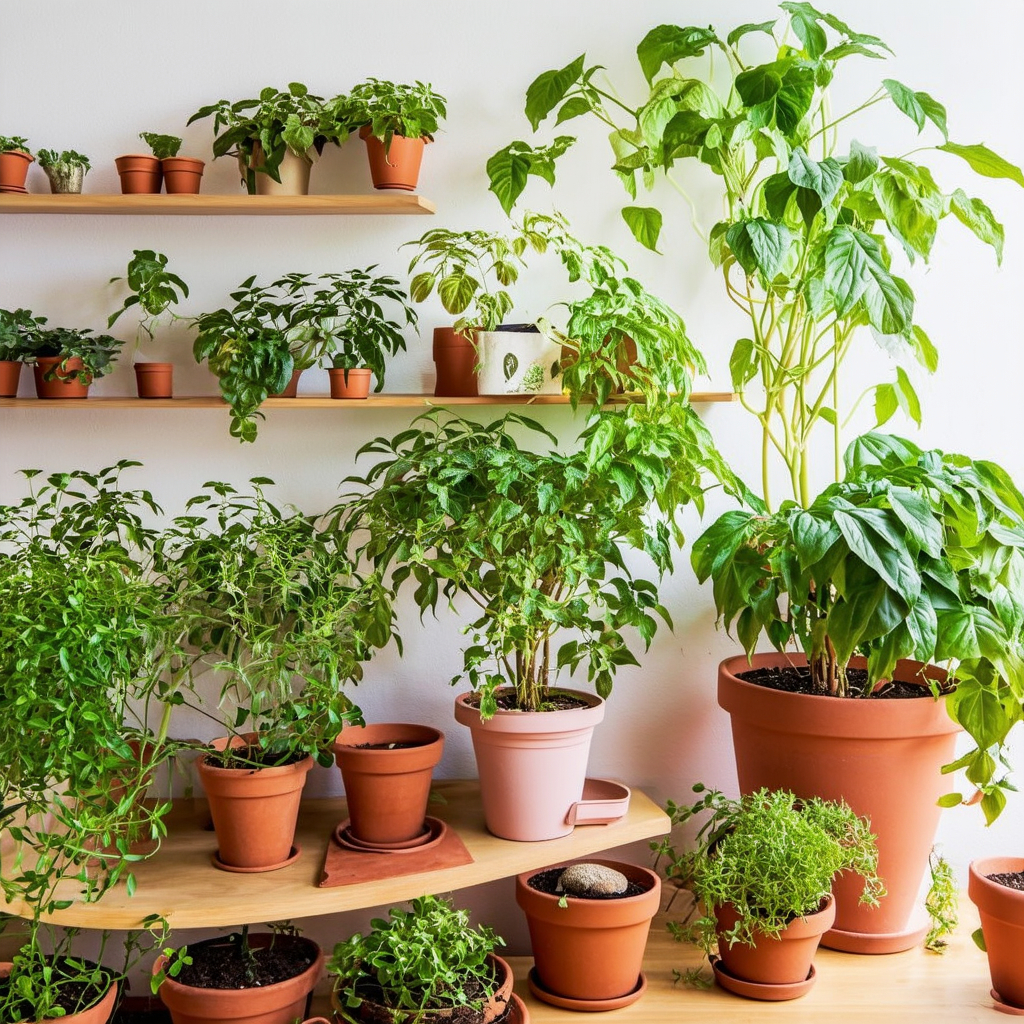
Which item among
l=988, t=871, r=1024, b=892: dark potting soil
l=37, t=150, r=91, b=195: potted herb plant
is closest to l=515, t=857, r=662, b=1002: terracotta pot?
l=988, t=871, r=1024, b=892: dark potting soil

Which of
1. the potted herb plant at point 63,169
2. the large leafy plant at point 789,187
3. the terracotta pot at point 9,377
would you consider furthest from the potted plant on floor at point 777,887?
the potted herb plant at point 63,169

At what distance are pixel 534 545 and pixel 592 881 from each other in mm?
534

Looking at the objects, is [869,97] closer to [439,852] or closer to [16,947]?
[439,852]

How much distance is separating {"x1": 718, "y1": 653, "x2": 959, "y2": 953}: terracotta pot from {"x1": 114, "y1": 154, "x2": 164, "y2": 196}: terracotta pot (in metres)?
1.33

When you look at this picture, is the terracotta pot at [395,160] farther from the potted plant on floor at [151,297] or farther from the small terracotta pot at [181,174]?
the potted plant on floor at [151,297]

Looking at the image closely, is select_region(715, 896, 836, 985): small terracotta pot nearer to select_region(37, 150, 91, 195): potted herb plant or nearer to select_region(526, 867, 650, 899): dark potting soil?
select_region(526, 867, 650, 899): dark potting soil

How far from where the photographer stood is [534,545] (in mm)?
1601

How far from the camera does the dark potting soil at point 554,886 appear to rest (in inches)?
64.2

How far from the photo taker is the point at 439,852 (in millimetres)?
1636

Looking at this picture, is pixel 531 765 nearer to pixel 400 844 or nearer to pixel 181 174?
pixel 400 844

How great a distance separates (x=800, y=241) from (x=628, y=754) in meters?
1.00

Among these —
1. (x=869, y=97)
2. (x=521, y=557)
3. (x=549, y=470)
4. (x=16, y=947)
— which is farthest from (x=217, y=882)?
(x=869, y=97)

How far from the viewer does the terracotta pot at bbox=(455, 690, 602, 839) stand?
64.4 inches

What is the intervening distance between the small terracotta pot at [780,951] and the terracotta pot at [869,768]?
14cm
